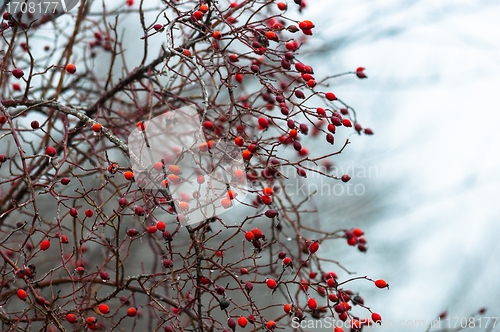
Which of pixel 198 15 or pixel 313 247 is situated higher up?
pixel 198 15

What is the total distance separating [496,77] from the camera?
347 centimetres

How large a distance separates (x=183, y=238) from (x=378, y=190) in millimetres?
1797

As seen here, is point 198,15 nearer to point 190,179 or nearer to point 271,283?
point 190,179

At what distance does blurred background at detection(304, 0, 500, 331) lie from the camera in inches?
129

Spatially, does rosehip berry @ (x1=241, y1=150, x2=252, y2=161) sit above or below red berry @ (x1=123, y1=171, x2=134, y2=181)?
above

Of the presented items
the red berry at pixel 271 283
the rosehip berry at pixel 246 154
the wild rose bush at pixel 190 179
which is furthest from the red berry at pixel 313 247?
the rosehip berry at pixel 246 154

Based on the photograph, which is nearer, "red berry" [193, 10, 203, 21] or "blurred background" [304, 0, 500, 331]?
"red berry" [193, 10, 203, 21]

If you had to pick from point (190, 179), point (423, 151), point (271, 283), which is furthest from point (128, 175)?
point (423, 151)

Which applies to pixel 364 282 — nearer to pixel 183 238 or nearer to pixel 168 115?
pixel 183 238

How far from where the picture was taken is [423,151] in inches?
154

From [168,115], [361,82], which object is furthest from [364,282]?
[168,115]

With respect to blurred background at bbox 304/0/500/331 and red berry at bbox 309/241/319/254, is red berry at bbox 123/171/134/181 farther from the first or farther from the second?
blurred background at bbox 304/0/500/331

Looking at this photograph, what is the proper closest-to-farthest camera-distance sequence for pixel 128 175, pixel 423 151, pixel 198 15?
pixel 128 175
pixel 198 15
pixel 423 151

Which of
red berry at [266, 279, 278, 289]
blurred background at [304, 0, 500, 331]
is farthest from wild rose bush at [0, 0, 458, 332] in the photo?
blurred background at [304, 0, 500, 331]
